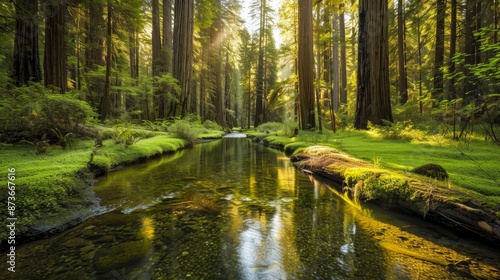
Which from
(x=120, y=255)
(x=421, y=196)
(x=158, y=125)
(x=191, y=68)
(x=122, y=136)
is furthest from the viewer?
(x=191, y=68)

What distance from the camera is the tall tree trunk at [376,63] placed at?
9.12 metres

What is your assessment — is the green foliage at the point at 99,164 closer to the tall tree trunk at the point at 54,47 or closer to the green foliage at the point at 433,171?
the tall tree trunk at the point at 54,47

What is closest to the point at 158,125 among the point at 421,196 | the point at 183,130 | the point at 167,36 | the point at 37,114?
the point at 183,130

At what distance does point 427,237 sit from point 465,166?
2.20m

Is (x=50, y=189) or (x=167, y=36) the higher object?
(x=167, y=36)

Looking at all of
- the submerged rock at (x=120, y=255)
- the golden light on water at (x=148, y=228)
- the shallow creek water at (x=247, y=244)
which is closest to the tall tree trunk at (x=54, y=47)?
the shallow creek water at (x=247, y=244)

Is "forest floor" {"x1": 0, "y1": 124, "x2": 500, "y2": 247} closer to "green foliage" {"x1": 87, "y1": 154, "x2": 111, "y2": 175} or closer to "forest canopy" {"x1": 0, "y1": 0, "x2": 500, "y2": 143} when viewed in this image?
"green foliage" {"x1": 87, "y1": 154, "x2": 111, "y2": 175}

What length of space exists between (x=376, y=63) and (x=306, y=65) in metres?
3.59

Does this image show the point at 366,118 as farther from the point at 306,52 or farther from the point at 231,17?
the point at 231,17

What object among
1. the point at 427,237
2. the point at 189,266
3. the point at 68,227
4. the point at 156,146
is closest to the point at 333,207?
the point at 427,237

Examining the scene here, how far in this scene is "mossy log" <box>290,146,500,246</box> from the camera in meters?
2.32

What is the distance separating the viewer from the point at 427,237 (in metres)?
2.50

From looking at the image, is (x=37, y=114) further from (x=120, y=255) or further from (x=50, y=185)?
(x=120, y=255)

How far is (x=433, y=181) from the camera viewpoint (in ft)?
10.0
